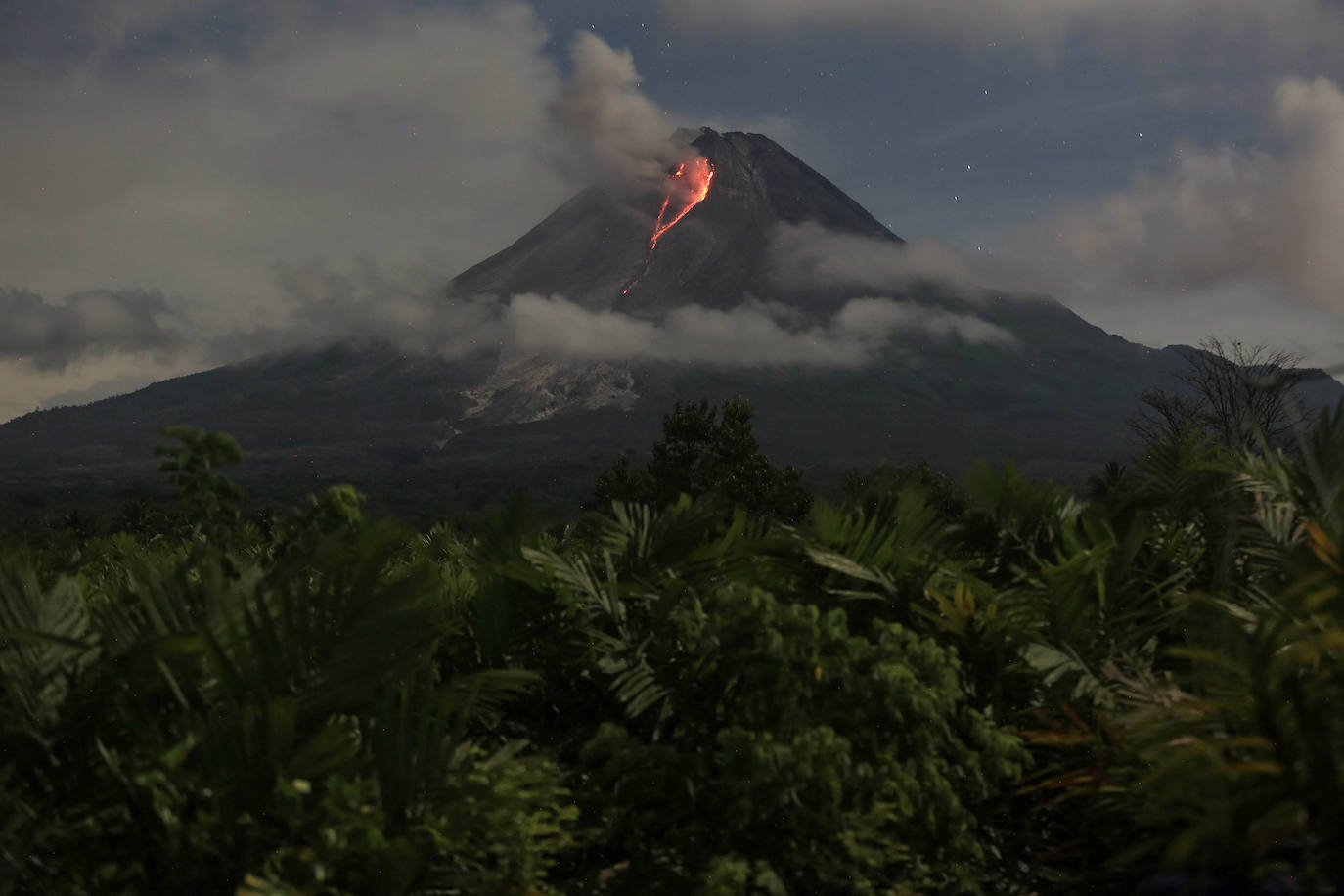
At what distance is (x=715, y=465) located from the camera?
33969 millimetres

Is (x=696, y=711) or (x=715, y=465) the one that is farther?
(x=715, y=465)

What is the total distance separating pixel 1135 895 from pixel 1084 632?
115 cm

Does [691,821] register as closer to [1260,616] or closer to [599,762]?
[599,762]

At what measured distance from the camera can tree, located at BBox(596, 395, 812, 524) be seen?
32.4 metres

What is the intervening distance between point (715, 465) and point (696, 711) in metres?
30.3

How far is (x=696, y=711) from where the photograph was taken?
12.0 ft

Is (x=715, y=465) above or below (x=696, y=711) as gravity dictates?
above

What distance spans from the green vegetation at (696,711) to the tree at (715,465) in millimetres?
27071

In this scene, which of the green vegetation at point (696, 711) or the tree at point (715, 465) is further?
the tree at point (715, 465)

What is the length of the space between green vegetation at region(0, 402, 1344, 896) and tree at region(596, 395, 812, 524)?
27071 mm

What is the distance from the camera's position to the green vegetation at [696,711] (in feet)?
8.55

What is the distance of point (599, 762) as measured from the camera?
153 inches

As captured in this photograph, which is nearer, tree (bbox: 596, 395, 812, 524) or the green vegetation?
the green vegetation

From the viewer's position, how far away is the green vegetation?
2.61 meters
